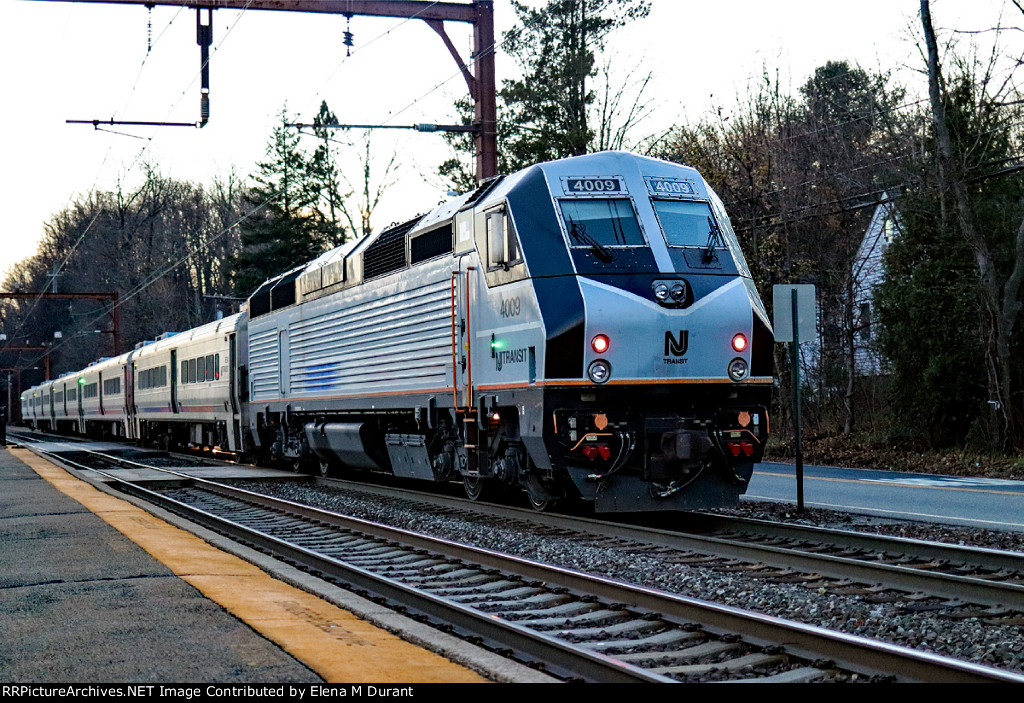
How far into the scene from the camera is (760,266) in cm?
2655

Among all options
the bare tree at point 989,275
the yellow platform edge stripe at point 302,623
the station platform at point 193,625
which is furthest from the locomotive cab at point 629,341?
the bare tree at point 989,275

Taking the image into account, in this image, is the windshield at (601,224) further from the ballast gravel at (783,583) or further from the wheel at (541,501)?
the ballast gravel at (783,583)

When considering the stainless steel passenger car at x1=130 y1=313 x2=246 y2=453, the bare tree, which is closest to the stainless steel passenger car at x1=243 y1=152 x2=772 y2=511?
the bare tree

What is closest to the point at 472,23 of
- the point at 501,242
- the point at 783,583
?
the point at 501,242

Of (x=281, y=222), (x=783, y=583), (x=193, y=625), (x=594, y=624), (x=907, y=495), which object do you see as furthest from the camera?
(x=281, y=222)

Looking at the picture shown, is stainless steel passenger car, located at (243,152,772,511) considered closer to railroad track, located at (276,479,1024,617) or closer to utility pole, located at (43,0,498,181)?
railroad track, located at (276,479,1024,617)

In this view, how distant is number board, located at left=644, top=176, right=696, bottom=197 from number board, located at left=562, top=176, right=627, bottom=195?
30 cm

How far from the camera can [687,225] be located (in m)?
12.1

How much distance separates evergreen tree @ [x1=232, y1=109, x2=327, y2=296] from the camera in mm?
51094

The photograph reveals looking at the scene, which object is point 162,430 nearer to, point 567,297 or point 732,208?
point 732,208

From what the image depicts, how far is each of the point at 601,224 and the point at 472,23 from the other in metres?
9.55

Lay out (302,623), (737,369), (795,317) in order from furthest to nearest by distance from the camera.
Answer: (795,317), (737,369), (302,623)

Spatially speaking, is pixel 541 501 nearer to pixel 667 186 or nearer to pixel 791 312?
pixel 667 186
